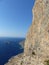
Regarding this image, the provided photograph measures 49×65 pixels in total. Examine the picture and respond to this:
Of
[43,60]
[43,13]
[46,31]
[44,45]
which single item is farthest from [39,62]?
[43,13]

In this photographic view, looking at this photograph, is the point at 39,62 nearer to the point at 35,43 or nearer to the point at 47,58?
the point at 47,58

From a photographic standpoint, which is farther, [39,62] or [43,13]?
[43,13]

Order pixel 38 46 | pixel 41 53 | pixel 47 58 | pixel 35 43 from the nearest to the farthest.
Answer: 1. pixel 47 58
2. pixel 41 53
3. pixel 38 46
4. pixel 35 43

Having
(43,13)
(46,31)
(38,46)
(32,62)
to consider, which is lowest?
(32,62)

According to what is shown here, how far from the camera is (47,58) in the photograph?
102 feet

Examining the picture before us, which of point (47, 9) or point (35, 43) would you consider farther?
point (35, 43)

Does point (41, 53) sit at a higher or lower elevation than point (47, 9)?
lower

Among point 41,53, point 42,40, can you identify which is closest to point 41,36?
point 42,40

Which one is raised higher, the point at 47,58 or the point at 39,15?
the point at 39,15

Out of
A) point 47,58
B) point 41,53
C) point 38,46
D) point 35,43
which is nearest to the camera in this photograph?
point 47,58

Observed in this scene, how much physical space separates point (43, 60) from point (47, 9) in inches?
387

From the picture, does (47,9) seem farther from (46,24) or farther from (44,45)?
(44,45)

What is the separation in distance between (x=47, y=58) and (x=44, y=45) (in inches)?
104

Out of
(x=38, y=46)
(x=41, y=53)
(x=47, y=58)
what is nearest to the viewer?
(x=47, y=58)
